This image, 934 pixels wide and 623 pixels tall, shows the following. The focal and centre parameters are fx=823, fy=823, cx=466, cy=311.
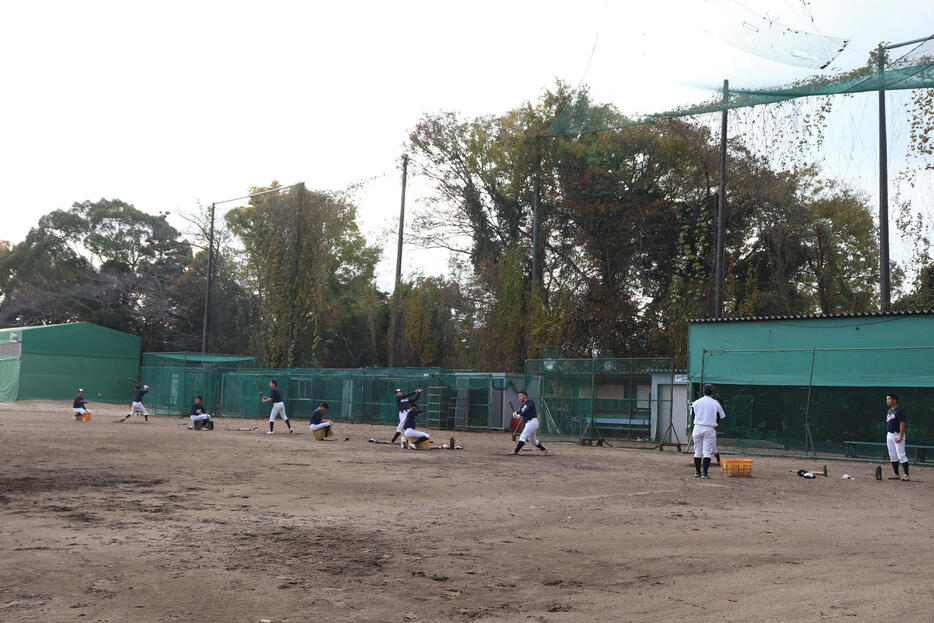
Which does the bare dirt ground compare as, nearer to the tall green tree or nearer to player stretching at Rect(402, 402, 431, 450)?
player stretching at Rect(402, 402, 431, 450)

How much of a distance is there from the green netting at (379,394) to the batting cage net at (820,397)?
10934mm

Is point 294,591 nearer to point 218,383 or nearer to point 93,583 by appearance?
point 93,583

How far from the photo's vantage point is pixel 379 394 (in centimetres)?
3725

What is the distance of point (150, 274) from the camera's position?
62906 millimetres

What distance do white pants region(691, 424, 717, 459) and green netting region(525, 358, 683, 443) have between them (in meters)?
9.35

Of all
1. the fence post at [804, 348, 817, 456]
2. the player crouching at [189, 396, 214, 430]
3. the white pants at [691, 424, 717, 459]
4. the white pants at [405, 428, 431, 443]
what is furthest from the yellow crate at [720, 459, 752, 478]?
the player crouching at [189, 396, 214, 430]

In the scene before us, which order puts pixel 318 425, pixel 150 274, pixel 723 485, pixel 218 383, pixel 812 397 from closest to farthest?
pixel 723 485 → pixel 812 397 → pixel 318 425 → pixel 218 383 → pixel 150 274

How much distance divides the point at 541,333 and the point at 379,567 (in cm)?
3129

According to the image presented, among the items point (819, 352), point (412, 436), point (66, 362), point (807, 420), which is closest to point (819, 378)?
point (819, 352)

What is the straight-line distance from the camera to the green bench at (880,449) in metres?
20.6

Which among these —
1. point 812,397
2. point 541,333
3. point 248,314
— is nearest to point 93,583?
point 812,397

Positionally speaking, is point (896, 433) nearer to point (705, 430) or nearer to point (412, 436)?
point (705, 430)

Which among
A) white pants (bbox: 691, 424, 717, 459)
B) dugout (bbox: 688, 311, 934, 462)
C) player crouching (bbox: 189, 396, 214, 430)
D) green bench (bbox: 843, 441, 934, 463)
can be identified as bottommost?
player crouching (bbox: 189, 396, 214, 430)

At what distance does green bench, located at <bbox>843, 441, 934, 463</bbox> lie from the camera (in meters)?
20.6
